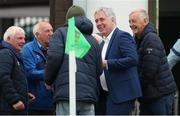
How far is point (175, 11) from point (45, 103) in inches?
178

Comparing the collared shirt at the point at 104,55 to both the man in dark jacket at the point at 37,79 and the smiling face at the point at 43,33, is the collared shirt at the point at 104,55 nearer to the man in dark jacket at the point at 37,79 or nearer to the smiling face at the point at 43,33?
the man in dark jacket at the point at 37,79

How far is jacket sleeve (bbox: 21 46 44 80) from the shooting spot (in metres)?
6.70

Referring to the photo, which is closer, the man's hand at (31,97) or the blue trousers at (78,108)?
the blue trousers at (78,108)

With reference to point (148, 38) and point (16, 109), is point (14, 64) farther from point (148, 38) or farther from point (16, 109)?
point (148, 38)

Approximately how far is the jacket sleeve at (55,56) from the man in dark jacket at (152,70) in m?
1.06

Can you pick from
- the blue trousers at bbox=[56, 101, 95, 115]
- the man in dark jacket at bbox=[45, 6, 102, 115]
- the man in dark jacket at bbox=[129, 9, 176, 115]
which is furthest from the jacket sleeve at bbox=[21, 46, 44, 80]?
the man in dark jacket at bbox=[129, 9, 176, 115]

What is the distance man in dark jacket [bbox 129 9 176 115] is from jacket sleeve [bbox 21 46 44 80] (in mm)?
1207

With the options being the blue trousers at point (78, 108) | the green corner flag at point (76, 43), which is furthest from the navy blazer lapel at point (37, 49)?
the green corner flag at point (76, 43)

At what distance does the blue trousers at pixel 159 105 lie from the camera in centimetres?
642

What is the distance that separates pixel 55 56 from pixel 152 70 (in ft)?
3.86

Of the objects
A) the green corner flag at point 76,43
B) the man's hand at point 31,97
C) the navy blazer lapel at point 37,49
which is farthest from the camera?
the navy blazer lapel at point 37,49

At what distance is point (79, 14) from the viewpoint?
235 inches

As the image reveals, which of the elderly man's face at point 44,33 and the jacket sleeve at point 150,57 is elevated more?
the elderly man's face at point 44,33

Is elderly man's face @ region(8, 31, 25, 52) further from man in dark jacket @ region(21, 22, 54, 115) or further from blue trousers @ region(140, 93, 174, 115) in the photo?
blue trousers @ region(140, 93, 174, 115)
